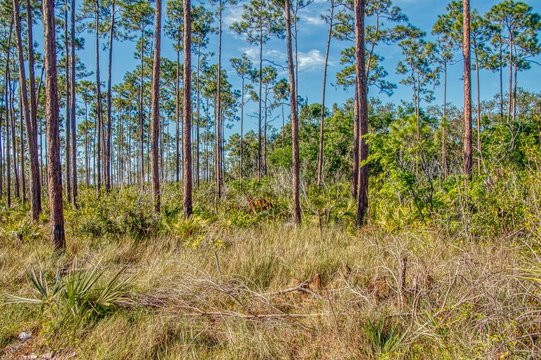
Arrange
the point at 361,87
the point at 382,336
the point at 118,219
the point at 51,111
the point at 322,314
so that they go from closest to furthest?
the point at 382,336 < the point at 322,314 < the point at 51,111 < the point at 118,219 < the point at 361,87

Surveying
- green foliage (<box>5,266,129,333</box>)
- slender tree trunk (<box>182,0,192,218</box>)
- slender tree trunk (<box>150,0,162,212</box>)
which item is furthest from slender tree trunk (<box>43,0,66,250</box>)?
slender tree trunk (<box>150,0,162,212</box>)

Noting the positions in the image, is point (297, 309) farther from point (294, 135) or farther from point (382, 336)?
point (294, 135)

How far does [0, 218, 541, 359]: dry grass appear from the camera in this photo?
2492 mm

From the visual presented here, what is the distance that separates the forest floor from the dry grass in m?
0.01

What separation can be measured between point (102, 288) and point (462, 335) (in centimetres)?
382

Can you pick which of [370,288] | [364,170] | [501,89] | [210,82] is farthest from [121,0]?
[501,89]

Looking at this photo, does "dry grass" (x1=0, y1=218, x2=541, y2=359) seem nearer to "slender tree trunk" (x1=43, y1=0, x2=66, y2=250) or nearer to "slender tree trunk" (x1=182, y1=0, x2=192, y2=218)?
"slender tree trunk" (x1=43, y1=0, x2=66, y2=250)

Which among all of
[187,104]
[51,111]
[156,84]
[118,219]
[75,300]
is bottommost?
[75,300]

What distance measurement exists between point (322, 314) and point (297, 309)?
609 mm

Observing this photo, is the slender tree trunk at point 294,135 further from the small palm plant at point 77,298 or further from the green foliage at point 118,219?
the small palm plant at point 77,298

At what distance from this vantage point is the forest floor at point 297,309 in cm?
252

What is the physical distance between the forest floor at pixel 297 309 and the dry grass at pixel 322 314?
0.04ft

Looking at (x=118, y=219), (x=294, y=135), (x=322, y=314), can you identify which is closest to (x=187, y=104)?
(x=294, y=135)

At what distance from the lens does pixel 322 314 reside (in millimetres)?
3139
